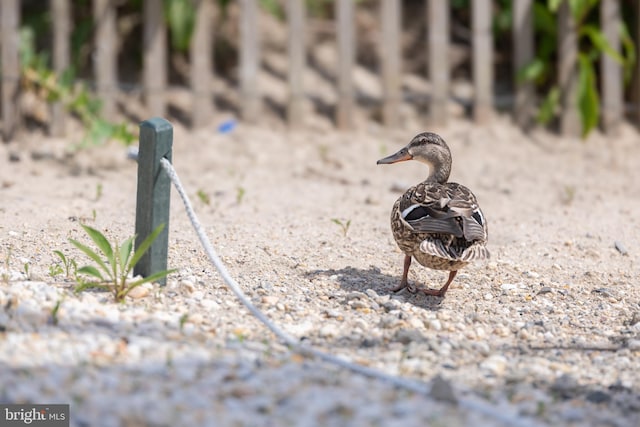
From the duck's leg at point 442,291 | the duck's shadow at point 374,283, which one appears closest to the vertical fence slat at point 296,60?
the duck's shadow at point 374,283

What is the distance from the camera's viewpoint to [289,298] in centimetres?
468

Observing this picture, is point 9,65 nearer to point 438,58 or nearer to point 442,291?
point 438,58

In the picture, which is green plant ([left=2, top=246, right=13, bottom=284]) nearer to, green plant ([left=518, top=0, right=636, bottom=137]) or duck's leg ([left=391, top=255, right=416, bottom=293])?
duck's leg ([left=391, top=255, right=416, bottom=293])

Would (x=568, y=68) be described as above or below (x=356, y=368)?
above

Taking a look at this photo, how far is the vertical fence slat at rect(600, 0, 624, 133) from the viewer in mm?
8547

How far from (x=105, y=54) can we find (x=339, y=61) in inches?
82.0

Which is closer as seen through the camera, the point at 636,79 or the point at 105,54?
the point at 105,54

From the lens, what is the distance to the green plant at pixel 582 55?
333 inches

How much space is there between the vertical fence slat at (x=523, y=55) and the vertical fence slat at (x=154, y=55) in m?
3.25

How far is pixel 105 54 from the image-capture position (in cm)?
817

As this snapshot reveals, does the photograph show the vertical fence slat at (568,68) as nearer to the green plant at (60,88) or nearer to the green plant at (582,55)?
the green plant at (582,55)

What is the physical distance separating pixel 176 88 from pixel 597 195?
382 centimetres

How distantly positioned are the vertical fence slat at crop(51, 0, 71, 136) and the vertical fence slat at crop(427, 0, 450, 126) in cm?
326

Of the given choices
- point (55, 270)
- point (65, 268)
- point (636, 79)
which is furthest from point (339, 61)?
point (55, 270)
